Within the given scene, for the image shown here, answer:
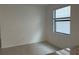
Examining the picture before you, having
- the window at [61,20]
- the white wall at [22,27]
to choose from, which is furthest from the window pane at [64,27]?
the white wall at [22,27]

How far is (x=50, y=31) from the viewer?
94 cm

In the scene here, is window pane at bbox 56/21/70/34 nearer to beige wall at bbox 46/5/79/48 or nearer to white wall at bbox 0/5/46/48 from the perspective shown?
beige wall at bbox 46/5/79/48

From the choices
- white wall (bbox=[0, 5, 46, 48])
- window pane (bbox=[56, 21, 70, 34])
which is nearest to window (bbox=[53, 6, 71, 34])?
window pane (bbox=[56, 21, 70, 34])

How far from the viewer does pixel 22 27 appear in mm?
946

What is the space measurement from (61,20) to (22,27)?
359 millimetres

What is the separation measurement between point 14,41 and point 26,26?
174 millimetres

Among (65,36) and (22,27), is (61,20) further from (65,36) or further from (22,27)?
(22,27)

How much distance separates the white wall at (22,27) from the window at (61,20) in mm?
109

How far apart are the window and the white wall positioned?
4.3 inches

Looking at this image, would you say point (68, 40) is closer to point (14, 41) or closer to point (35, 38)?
point (35, 38)

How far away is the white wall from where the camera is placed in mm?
914

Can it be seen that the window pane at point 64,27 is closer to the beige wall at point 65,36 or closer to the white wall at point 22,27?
the beige wall at point 65,36

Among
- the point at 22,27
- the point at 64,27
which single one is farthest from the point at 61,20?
the point at 22,27
